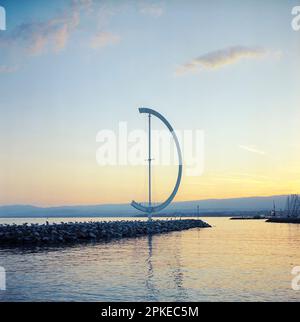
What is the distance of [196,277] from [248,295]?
3352 mm

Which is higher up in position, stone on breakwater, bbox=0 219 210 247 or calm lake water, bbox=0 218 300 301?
calm lake water, bbox=0 218 300 301

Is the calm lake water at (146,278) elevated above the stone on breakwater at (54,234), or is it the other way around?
the calm lake water at (146,278)

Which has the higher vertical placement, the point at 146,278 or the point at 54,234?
the point at 146,278

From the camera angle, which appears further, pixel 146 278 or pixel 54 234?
pixel 54 234

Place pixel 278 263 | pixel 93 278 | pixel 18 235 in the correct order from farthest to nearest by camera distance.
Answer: pixel 18 235, pixel 278 263, pixel 93 278

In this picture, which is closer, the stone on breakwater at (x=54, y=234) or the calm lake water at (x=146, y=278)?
the calm lake water at (x=146, y=278)

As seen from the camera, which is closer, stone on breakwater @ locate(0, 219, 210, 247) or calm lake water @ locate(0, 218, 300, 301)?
calm lake water @ locate(0, 218, 300, 301)
